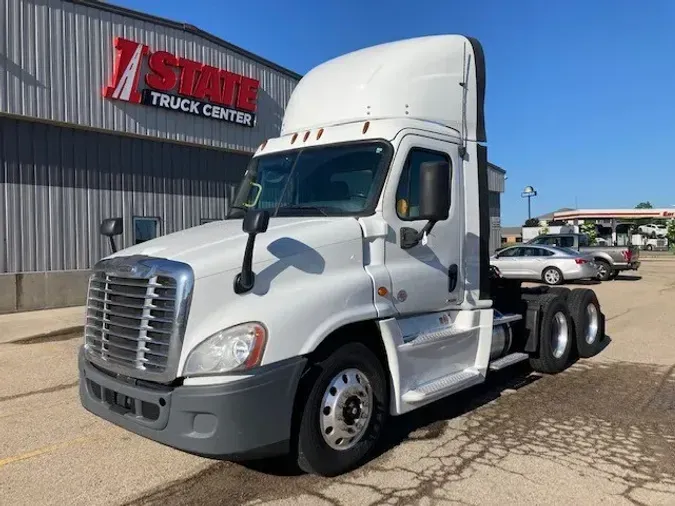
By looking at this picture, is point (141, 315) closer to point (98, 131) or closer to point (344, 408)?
point (344, 408)

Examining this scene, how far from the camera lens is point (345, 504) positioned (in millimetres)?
3754

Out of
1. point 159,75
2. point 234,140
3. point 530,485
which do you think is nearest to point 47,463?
point 530,485

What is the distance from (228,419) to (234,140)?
1456cm

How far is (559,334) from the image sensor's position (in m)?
7.67

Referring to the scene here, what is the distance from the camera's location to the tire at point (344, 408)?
3930 millimetres

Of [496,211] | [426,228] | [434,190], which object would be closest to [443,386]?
[426,228]

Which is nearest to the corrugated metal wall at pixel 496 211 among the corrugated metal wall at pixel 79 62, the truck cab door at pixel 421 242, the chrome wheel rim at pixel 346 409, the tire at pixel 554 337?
the corrugated metal wall at pixel 79 62

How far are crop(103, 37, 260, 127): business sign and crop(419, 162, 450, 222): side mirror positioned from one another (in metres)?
12.0

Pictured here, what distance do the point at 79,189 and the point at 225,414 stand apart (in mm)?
12123

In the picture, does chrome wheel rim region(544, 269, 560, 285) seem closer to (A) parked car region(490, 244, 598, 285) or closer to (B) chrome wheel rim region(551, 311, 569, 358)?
(A) parked car region(490, 244, 598, 285)

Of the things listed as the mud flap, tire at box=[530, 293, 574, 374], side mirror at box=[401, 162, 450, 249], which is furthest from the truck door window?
tire at box=[530, 293, 574, 374]

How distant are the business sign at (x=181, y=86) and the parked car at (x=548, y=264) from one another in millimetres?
9710

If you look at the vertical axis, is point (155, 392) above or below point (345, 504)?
above

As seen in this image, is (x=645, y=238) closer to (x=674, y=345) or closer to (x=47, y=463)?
(x=674, y=345)
